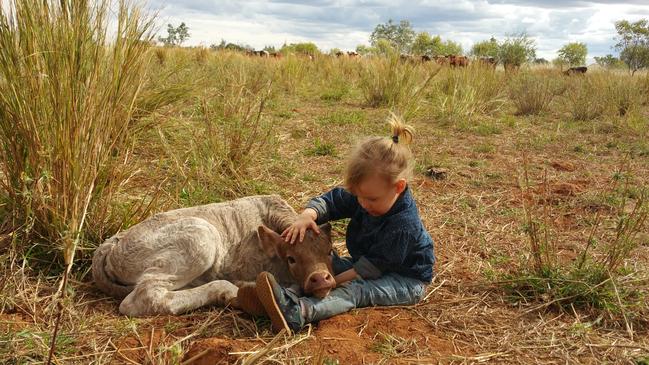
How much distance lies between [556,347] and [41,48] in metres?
3.81

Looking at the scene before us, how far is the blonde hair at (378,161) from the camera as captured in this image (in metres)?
3.71

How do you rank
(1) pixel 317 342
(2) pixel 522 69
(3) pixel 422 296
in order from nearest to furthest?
(1) pixel 317 342, (3) pixel 422 296, (2) pixel 522 69

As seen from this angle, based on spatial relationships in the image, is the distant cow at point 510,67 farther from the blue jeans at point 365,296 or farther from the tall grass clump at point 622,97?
the blue jeans at point 365,296

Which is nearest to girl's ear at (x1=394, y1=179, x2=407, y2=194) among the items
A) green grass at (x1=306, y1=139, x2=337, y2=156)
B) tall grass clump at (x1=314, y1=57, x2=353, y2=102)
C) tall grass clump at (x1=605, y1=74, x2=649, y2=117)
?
green grass at (x1=306, y1=139, x2=337, y2=156)

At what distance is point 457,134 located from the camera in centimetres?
973

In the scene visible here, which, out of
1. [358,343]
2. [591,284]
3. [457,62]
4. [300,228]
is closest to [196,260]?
[300,228]

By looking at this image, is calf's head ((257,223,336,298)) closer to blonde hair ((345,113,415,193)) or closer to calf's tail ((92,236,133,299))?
blonde hair ((345,113,415,193))

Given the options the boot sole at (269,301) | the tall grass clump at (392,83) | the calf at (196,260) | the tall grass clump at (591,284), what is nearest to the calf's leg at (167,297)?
the calf at (196,260)

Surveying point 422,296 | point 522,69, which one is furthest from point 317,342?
point 522,69

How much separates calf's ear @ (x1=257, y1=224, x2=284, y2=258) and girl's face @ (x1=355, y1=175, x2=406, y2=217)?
2.28ft

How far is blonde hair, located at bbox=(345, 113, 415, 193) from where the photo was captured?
3.71 metres

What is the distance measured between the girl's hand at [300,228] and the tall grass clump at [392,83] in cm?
679

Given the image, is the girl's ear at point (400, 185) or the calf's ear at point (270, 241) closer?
the girl's ear at point (400, 185)

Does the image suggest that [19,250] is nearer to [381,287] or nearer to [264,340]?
[264,340]
